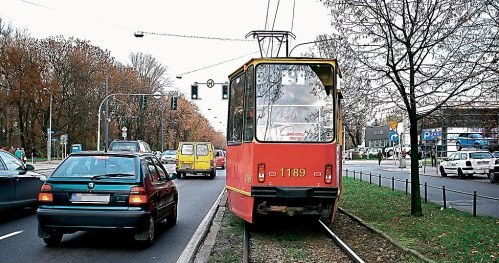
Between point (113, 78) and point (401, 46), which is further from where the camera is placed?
point (113, 78)

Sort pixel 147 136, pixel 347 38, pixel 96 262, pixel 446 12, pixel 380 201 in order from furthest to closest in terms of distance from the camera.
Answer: pixel 147 136 < pixel 380 201 < pixel 347 38 < pixel 446 12 < pixel 96 262

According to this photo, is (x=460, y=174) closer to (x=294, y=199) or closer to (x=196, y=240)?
(x=294, y=199)

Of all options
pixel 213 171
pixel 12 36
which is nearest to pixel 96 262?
Result: pixel 213 171

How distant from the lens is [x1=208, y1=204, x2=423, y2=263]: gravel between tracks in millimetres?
8648

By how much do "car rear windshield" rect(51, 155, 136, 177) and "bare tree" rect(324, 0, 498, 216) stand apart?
19.4 ft

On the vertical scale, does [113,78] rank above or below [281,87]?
above

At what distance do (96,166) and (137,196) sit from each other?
0.95m

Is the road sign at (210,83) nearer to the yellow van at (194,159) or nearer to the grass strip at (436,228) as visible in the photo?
the yellow van at (194,159)

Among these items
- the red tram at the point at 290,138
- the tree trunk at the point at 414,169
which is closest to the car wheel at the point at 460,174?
the tree trunk at the point at 414,169

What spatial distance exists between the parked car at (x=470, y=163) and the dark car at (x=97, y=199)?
1000 inches

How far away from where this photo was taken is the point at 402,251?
884 cm

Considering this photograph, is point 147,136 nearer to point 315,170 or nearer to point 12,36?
point 12,36

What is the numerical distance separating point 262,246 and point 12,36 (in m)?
50.6

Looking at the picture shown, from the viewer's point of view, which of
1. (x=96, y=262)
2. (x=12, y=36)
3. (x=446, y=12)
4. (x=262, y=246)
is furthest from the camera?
(x=12, y=36)
